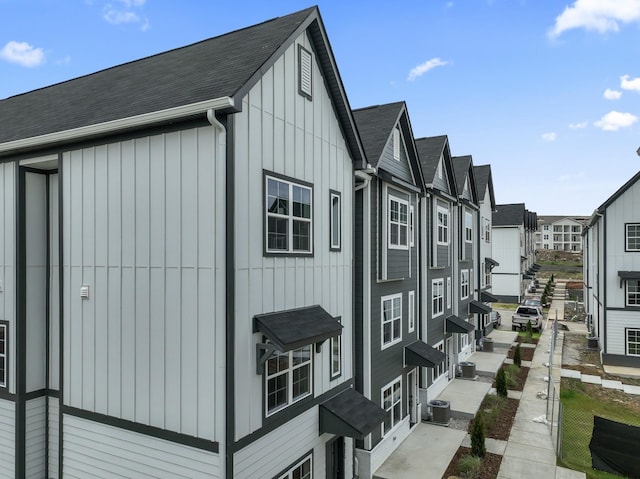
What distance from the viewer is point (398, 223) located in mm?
14281

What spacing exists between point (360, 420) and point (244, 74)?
318 inches

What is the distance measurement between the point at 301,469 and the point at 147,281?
5.34 meters

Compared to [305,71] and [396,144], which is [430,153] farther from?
[305,71]

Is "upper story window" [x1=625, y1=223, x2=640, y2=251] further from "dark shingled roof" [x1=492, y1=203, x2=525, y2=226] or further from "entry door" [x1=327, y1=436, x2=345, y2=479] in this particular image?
"dark shingled roof" [x1=492, y1=203, x2=525, y2=226]

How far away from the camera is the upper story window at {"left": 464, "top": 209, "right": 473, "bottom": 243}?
78.3ft

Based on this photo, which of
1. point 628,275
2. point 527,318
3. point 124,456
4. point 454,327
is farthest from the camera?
point 527,318

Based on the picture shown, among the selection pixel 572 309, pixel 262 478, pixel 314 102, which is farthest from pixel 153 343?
pixel 572 309

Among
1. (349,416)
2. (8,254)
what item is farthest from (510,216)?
(8,254)

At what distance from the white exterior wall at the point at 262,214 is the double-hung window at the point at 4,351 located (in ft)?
20.8

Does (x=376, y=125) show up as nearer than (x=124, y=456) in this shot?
No

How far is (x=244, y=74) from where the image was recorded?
288 inches

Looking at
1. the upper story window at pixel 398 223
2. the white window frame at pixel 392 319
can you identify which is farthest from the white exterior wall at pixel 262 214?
the upper story window at pixel 398 223

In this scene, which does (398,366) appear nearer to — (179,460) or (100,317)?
(179,460)

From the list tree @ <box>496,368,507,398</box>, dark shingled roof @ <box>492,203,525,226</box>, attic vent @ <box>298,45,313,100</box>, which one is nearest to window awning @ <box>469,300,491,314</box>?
tree @ <box>496,368,507,398</box>
